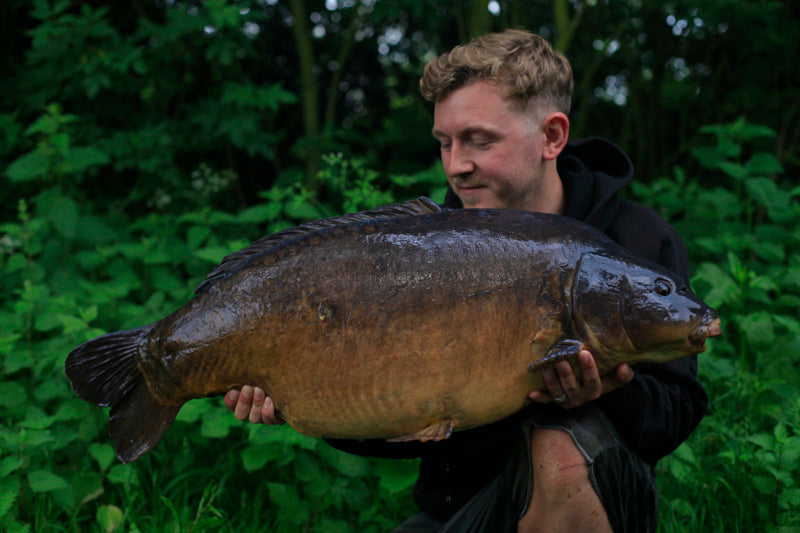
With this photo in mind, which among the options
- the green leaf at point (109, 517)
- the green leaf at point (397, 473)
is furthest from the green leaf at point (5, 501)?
the green leaf at point (397, 473)

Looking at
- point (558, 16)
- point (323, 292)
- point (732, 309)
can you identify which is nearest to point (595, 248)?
point (323, 292)

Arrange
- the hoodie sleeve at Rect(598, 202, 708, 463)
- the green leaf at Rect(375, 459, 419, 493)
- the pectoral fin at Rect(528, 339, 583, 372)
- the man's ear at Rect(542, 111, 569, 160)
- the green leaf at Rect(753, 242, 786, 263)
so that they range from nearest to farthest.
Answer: the pectoral fin at Rect(528, 339, 583, 372) → the hoodie sleeve at Rect(598, 202, 708, 463) → the man's ear at Rect(542, 111, 569, 160) → the green leaf at Rect(375, 459, 419, 493) → the green leaf at Rect(753, 242, 786, 263)

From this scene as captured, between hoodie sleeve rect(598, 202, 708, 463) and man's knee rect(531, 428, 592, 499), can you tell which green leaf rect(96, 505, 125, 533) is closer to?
man's knee rect(531, 428, 592, 499)

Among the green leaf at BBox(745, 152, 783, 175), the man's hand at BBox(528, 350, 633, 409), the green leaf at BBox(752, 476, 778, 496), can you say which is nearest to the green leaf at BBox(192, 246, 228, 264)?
the man's hand at BBox(528, 350, 633, 409)

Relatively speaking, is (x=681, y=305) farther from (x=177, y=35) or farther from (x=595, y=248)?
(x=177, y=35)

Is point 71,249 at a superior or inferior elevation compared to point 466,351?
inferior

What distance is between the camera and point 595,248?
5.33 ft

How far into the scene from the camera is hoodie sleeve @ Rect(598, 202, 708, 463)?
181 centimetres

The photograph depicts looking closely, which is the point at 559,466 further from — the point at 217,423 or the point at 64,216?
the point at 64,216

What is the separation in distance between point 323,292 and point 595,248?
2.06 feet

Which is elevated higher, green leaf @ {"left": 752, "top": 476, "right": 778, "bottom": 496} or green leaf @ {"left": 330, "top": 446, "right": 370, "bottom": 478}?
green leaf @ {"left": 752, "top": 476, "right": 778, "bottom": 496}

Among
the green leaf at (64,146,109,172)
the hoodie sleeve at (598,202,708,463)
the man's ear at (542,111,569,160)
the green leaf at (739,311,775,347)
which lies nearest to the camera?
the hoodie sleeve at (598,202,708,463)

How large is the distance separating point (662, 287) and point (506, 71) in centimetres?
85

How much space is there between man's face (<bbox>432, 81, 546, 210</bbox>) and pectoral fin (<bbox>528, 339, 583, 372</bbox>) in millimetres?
686
